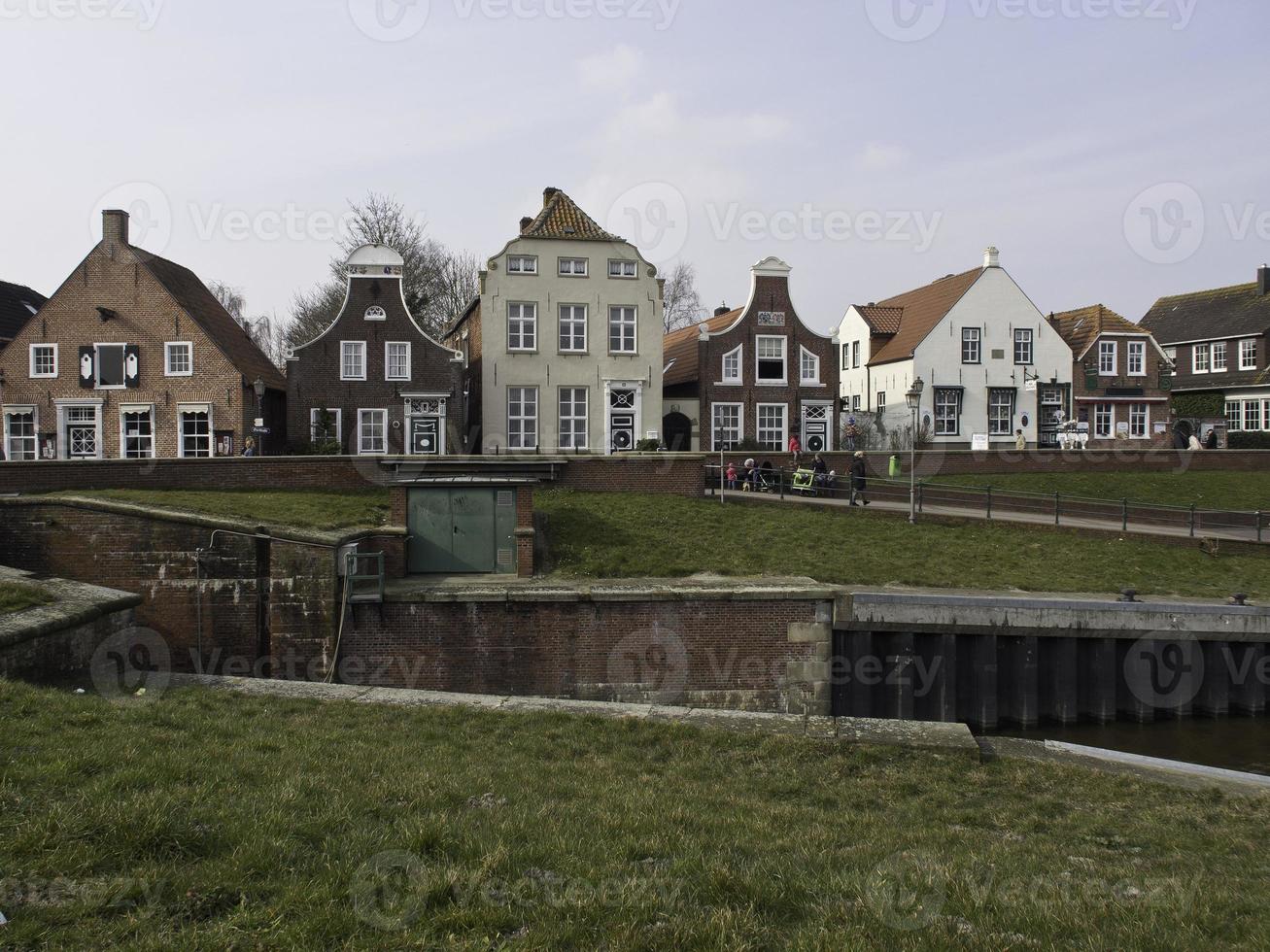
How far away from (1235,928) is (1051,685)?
38.7 feet

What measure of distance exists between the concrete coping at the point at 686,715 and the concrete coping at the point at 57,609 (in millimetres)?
1328

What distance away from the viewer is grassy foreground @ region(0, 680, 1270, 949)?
4.28 m

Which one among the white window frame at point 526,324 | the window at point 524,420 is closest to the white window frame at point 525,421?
the window at point 524,420

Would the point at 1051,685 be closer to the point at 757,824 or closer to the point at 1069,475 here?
the point at 757,824

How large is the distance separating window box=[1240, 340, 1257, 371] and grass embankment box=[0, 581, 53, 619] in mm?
50593

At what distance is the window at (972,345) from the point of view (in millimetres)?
38906

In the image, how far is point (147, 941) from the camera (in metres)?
3.93

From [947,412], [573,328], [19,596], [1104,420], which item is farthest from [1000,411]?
[19,596]

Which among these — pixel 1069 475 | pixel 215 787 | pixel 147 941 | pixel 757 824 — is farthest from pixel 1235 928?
pixel 1069 475

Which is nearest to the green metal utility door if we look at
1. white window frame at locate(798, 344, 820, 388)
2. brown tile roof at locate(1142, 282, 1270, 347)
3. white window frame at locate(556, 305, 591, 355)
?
white window frame at locate(556, 305, 591, 355)

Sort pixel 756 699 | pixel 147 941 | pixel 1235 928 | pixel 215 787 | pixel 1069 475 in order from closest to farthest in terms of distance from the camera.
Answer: pixel 147 941 → pixel 1235 928 → pixel 215 787 → pixel 756 699 → pixel 1069 475

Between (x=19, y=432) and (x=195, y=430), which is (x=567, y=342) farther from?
(x=19, y=432)

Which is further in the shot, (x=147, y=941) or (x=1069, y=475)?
(x=1069, y=475)

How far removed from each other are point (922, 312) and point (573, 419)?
702 inches
